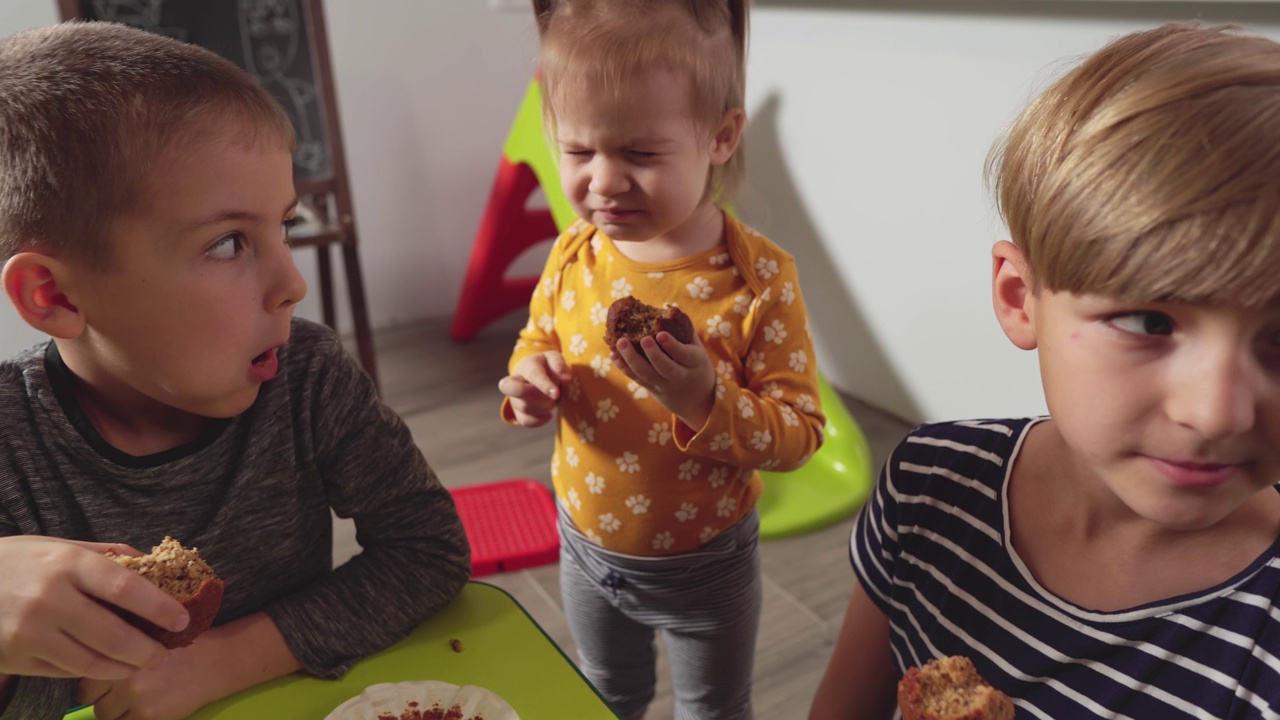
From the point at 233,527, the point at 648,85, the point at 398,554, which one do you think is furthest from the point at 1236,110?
the point at 233,527

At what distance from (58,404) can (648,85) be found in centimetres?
59

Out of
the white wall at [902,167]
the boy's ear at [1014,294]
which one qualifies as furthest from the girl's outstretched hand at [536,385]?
the white wall at [902,167]

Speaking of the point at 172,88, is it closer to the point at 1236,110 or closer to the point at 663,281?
the point at 663,281

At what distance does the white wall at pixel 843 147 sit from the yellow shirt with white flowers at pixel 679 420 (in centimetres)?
83

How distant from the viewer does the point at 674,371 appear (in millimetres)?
856

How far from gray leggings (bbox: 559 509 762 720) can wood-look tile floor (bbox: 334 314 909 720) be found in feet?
1.16

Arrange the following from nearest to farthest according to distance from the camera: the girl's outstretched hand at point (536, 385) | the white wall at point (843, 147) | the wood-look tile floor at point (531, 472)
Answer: the girl's outstretched hand at point (536, 385), the wood-look tile floor at point (531, 472), the white wall at point (843, 147)

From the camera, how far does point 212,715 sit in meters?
0.66

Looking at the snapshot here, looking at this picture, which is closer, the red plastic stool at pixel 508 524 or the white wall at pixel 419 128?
the red plastic stool at pixel 508 524

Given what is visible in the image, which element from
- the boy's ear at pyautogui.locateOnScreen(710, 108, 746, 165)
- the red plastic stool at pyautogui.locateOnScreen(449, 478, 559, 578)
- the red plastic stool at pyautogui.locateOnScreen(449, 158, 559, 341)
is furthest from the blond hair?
the red plastic stool at pyautogui.locateOnScreen(449, 158, 559, 341)

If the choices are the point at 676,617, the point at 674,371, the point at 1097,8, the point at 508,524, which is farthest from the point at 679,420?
the point at 1097,8

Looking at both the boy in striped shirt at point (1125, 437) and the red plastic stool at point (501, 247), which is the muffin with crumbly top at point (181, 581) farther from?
the red plastic stool at point (501, 247)

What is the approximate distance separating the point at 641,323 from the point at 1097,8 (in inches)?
51.2

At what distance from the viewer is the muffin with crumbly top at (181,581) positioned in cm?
56
